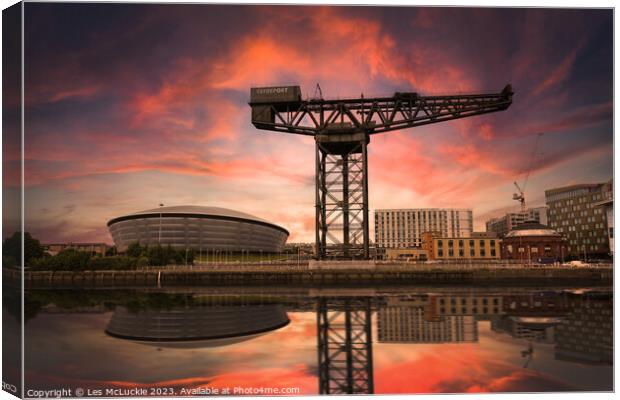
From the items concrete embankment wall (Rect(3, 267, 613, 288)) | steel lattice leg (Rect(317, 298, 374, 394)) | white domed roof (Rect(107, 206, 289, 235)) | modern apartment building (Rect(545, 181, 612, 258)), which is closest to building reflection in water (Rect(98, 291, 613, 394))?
steel lattice leg (Rect(317, 298, 374, 394))

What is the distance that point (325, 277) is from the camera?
1457 inches

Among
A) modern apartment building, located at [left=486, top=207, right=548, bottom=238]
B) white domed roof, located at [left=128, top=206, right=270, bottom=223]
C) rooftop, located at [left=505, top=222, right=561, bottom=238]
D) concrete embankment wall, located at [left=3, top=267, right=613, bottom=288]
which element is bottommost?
concrete embankment wall, located at [left=3, top=267, right=613, bottom=288]

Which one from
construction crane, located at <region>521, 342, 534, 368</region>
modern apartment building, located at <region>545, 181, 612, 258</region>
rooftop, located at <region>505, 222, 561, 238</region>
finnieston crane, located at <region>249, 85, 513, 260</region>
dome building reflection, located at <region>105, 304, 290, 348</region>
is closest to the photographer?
construction crane, located at <region>521, 342, 534, 368</region>

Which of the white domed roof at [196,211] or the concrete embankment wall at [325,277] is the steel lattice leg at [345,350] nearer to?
the concrete embankment wall at [325,277]

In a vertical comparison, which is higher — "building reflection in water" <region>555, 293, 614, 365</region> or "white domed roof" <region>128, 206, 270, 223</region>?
"white domed roof" <region>128, 206, 270, 223</region>

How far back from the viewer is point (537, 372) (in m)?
11.9

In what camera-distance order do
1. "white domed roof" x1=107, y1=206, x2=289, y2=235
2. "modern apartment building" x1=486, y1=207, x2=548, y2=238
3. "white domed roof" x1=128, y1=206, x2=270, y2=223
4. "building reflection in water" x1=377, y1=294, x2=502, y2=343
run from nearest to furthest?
"building reflection in water" x1=377, y1=294, x2=502, y2=343, "white domed roof" x1=107, y1=206, x2=289, y2=235, "white domed roof" x1=128, y1=206, x2=270, y2=223, "modern apartment building" x1=486, y1=207, x2=548, y2=238

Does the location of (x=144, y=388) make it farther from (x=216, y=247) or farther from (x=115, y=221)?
(x=115, y=221)

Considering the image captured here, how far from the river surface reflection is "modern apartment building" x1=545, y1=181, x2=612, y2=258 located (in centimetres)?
3903

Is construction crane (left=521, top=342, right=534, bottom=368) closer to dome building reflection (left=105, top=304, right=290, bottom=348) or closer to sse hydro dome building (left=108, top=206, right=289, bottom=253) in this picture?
dome building reflection (left=105, top=304, right=290, bottom=348)

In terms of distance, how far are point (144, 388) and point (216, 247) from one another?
276 ft

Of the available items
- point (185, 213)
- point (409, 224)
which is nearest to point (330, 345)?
point (185, 213)

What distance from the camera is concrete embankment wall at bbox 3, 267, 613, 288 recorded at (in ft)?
122

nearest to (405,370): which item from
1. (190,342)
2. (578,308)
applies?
(190,342)
